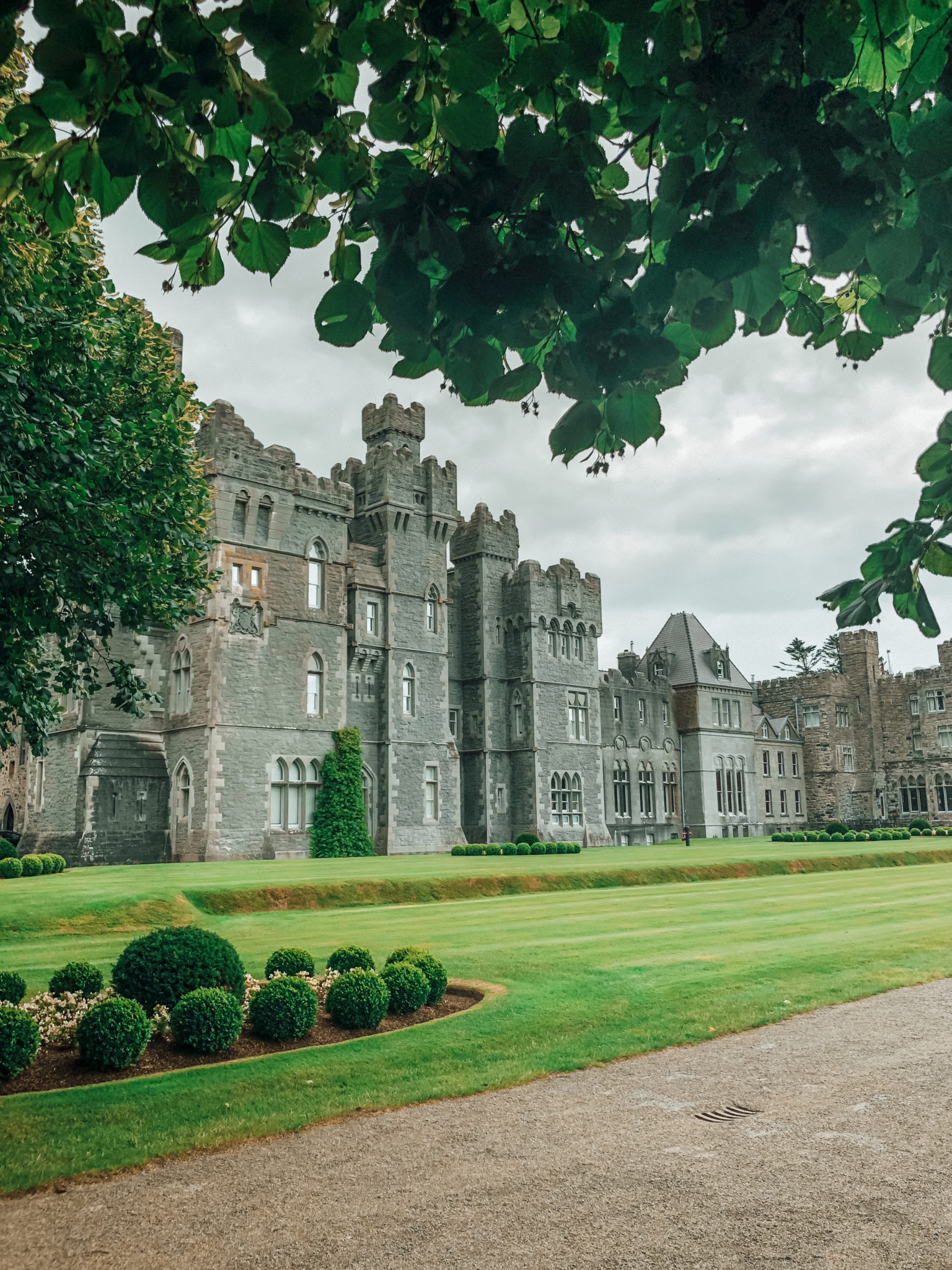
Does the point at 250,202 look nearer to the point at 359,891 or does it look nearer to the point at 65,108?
the point at 65,108

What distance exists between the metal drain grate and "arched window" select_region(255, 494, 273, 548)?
97.1ft

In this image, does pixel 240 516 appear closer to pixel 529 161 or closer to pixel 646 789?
pixel 646 789

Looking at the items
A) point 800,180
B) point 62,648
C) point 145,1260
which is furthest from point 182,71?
point 62,648

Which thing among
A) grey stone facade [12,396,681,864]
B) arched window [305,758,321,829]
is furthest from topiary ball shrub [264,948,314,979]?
arched window [305,758,321,829]

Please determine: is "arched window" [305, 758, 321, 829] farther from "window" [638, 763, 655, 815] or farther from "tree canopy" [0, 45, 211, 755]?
"window" [638, 763, 655, 815]

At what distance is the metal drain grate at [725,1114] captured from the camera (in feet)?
21.1

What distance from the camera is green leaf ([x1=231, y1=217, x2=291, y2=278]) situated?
260 cm

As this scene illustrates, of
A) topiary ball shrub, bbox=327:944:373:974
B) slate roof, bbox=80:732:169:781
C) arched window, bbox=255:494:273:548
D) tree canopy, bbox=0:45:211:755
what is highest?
arched window, bbox=255:494:273:548

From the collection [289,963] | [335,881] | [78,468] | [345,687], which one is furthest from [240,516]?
[289,963]

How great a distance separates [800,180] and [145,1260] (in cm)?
511

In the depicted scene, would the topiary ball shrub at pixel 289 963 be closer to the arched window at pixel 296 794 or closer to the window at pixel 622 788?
the arched window at pixel 296 794

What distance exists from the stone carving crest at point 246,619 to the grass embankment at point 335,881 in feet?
25.2

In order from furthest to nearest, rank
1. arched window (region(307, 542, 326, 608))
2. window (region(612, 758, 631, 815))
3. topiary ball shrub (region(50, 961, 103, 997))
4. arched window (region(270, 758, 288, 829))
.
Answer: window (region(612, 758, 631, 815)) → arched window (region(307, 542, 326, 608)) → arched window (region(270, 758, 288, 829)) → topiary ball shrub (region(50, 961, 103, 997))

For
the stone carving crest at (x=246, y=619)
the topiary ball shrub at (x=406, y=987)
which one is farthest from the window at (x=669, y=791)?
the topiary ball shrub at (x=406, y=987)
